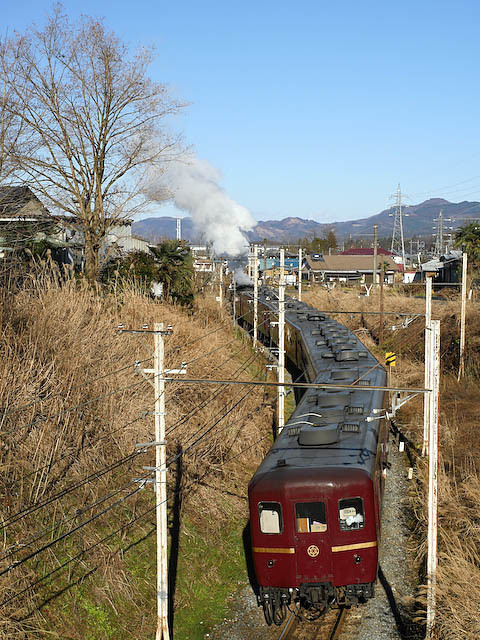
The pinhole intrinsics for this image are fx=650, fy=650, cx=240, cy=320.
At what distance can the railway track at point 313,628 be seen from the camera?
10.3 metres

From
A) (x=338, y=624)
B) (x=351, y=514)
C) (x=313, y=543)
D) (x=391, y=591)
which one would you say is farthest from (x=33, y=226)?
(x=338, y=624)

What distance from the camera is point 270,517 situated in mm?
10094

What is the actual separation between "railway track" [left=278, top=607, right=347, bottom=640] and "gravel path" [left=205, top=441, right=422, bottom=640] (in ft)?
0.44

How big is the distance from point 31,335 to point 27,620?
19.9ft

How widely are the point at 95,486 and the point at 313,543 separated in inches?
182

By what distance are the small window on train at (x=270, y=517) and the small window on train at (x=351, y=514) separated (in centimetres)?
93

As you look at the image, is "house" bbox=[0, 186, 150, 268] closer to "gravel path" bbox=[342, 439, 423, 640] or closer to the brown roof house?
"gravel path" bbox=[342, 439, 423, 640]

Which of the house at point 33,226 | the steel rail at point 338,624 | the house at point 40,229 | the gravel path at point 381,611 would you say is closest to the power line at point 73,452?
the gravel path at point 381,611

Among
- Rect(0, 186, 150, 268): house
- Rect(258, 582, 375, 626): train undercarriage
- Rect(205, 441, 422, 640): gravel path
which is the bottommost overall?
Rect(205, 441, 422, 640): gravel path

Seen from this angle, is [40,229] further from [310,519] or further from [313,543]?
[313,543]

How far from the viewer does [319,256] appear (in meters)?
96.4

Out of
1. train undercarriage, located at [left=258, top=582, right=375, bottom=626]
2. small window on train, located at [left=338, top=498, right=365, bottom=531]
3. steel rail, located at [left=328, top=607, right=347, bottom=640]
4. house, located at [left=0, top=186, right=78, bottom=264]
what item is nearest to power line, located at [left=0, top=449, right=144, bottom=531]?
train undercarriage, located at [left=258, top=582, right=375, bottom=626]

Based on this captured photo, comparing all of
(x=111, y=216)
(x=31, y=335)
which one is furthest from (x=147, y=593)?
(x=111, y=216)

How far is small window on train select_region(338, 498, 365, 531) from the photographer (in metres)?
9.95
